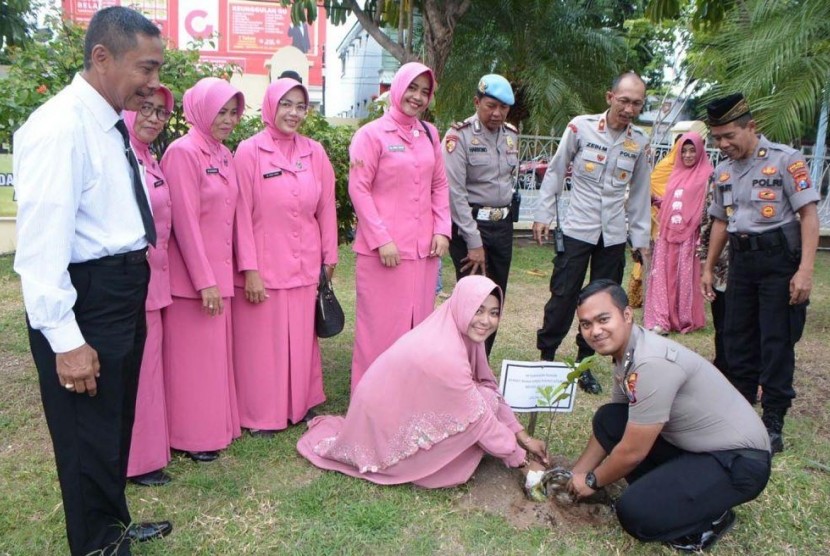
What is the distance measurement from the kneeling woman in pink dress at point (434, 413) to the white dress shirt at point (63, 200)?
4.48 ft

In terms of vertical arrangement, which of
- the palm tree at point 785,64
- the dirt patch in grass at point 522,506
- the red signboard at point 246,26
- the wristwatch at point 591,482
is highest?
the red signboard at point 246,26

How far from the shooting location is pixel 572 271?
414 centimetres

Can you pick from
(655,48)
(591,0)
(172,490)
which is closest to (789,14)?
(591,0)

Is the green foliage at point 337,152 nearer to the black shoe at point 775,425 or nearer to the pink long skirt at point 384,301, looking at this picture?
the pink long skirt at point 384,301

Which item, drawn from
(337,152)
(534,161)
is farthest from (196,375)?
(534,161)

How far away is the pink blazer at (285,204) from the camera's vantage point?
11.1 ft

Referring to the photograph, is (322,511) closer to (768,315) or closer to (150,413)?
(150,413)

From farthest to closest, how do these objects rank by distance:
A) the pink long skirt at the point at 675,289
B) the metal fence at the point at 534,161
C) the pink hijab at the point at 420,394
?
the metal fence at the point at 534,161 → the pink long skirt at the point at 675,289 → the pink hijab at the point at 420,394

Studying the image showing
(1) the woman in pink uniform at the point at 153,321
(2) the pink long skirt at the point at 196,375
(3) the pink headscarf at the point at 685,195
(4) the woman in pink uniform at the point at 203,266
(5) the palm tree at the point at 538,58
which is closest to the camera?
(1) the woman in pink uniform at the point at 153,321

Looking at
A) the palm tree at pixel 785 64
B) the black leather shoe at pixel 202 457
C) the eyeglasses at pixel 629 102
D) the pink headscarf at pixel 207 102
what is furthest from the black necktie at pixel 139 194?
the palm tree at pixel 785 64

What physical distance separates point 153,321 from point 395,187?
54.8 inches

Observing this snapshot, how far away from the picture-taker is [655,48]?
19.8 meters

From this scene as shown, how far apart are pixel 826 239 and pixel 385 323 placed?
10036 mm

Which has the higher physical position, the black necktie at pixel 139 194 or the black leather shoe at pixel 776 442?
the black necktie at pixel 139 194
